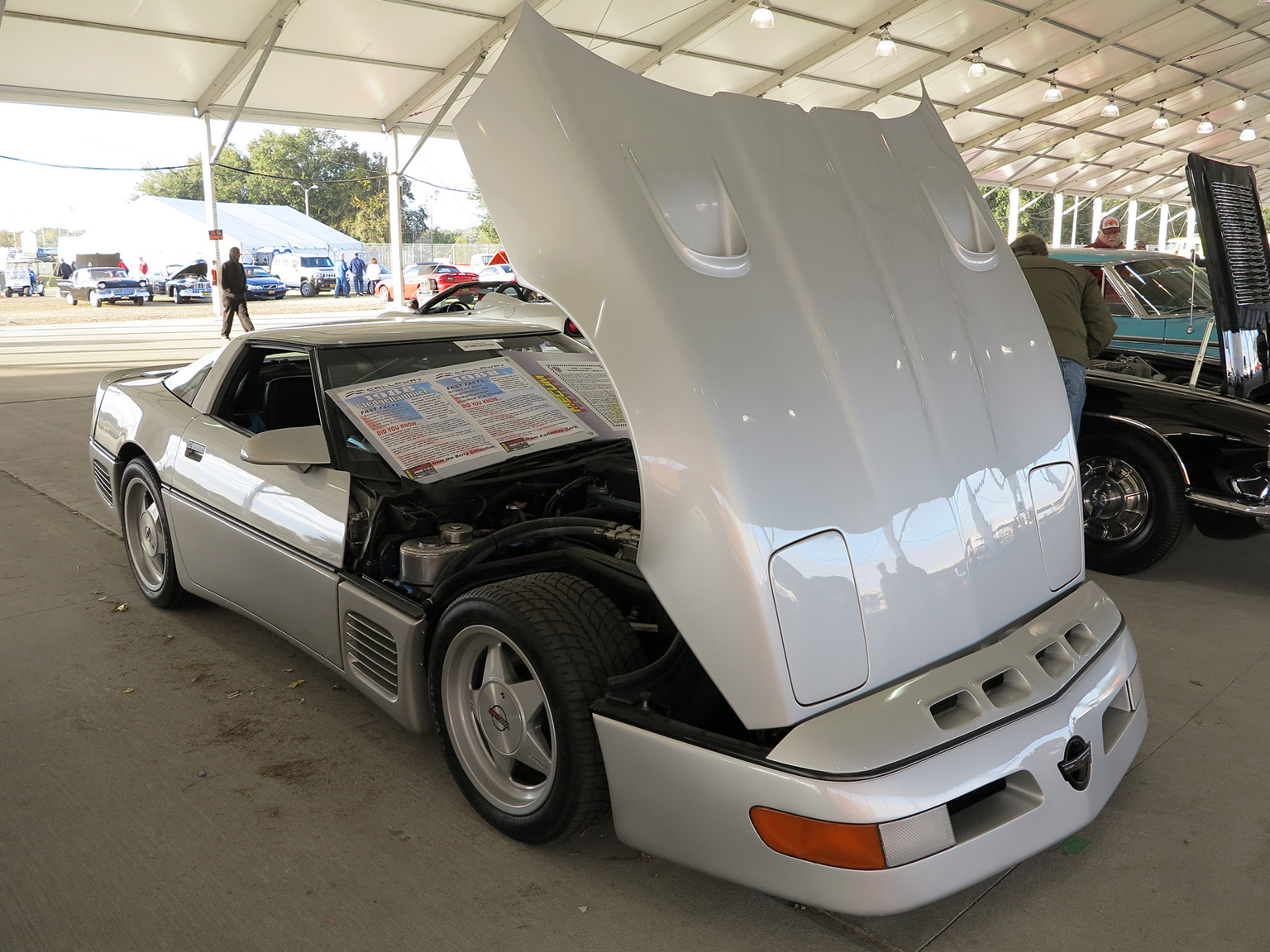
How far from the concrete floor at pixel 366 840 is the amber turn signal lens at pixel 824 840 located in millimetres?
336

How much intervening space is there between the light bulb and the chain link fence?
28.0m

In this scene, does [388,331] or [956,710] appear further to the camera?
[388,331]

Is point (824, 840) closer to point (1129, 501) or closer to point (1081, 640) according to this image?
point (1081, 640)

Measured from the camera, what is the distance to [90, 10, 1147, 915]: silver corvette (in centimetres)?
191

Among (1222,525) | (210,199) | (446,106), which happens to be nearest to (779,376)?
(1222,525)

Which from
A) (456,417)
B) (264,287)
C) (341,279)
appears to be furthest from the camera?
(341,279)

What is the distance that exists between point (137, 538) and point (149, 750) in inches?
59.7

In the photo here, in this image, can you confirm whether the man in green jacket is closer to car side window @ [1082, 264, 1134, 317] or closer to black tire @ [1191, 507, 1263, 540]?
black tire @ [1191, 507, 1263, 540]

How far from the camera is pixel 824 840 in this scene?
1811 mm

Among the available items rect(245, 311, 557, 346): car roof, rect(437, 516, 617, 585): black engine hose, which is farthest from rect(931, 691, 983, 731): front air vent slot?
rect(245, 311, 557, 346): car roof

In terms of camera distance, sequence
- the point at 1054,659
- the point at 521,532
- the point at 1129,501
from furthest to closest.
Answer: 1. the point at 1129,501
2. the point at 521,532
3. the point at 1054,659

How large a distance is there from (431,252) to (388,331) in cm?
4052

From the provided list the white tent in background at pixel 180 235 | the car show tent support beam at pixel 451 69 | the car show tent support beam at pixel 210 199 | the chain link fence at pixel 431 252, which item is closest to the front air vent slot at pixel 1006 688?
the car show tent support beam at pixel 451 69

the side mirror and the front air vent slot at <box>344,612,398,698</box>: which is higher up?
the side mirror
